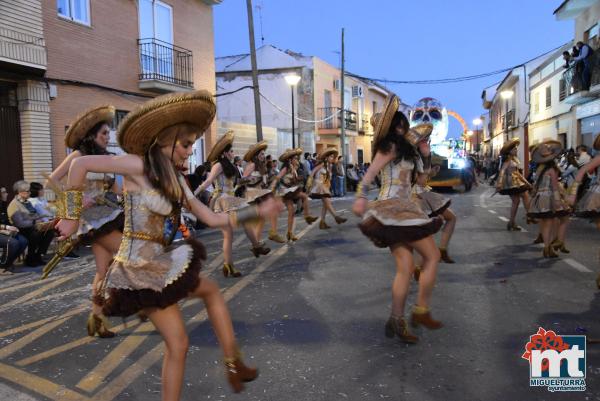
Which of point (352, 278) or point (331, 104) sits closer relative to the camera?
point (352, 278)

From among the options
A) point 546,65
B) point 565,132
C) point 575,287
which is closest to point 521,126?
point 546,65

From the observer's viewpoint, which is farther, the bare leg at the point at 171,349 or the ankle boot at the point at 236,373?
the ankle boot at the point at 236,373

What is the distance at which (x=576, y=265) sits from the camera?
751 cm

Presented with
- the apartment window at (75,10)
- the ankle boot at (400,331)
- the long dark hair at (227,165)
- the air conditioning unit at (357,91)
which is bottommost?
the ankle boot at (400,331)

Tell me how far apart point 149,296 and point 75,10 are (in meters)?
13.7

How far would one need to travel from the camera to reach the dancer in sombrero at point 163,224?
2.89 m

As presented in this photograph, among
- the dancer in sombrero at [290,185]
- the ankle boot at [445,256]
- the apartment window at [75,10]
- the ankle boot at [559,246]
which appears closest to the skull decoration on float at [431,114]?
the apartment window at [75,10]

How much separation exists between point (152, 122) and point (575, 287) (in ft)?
17.7

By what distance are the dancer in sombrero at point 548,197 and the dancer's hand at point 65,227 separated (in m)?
6.79

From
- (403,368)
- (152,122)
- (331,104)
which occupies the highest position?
(331,104)

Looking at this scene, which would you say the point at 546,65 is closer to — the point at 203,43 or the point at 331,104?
the point at 331,104

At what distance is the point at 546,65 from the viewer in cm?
3222

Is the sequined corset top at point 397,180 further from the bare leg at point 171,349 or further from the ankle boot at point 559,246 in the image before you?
the ankle boot at point 559,246

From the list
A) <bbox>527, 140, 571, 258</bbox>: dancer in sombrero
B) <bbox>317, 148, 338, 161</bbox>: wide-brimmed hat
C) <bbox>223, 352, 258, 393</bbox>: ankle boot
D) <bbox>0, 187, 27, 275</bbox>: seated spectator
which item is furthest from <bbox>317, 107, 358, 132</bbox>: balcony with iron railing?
<bbox>223, 352, 258, 393</bbox>: ankle boot
